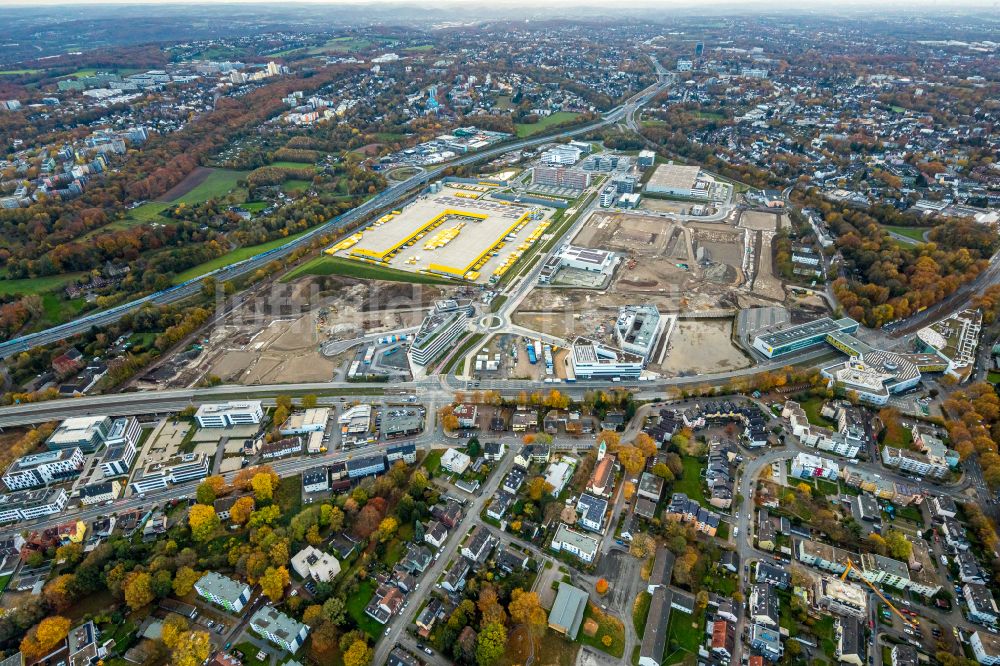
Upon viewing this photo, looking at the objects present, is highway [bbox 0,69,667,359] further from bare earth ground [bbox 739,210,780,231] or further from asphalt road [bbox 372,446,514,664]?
bare earth ground [bbox 739,210,780,231]

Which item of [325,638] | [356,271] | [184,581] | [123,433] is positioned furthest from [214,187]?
[325,638]

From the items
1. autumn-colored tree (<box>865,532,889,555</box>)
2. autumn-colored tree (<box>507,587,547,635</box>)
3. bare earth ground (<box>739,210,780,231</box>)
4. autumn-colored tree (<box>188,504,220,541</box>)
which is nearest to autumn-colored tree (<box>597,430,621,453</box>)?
autumn-colored tree (<box>507,587,547,635</box>)

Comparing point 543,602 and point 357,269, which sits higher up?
point 357,269

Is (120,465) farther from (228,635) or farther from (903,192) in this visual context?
(903,192)

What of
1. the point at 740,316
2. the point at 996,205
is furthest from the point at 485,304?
the point at 996,205

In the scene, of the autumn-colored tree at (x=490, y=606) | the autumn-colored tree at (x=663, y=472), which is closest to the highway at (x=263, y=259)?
the autumn-colored tree at (x=490, y=606)

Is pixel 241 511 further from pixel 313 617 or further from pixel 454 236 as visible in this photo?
pixel 454 236
